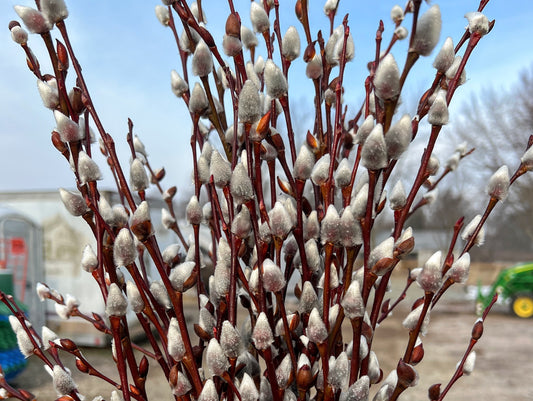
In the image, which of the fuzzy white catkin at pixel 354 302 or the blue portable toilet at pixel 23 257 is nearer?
the fuzzy white catkin at pixel 354 302

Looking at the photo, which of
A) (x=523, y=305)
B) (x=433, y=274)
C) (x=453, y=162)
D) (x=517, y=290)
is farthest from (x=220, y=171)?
(x=523, y=305)

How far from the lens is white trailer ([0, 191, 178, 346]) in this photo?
4.58 m

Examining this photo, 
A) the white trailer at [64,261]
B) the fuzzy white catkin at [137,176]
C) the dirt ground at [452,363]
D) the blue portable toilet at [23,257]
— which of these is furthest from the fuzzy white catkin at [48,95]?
the blue portable toilet at [23,257]

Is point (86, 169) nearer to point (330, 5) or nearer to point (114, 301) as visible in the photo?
point (114, 301)

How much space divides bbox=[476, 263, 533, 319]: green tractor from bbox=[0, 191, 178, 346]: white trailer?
15.2ft

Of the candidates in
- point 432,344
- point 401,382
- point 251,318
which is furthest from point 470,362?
point 432,344

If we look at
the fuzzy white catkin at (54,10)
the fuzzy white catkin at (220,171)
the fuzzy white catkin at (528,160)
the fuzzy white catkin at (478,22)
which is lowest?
the fuzzy white catkin at (528,160)

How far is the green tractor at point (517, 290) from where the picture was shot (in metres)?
5.96

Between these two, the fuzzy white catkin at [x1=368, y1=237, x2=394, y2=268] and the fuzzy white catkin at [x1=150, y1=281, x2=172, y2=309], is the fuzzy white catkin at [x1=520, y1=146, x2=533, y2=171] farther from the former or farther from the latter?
the fuzzy white catkin at [x1=150, y1=281, x2=172, y2=309]

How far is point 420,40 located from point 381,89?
6 centimetres

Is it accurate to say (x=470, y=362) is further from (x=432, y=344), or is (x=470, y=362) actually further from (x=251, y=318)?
(x=432, y=344)

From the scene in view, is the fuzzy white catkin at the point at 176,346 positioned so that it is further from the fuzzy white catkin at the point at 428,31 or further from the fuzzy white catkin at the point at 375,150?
the fuzzy white catkin at the point at 428,31

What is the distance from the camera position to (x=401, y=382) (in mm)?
492

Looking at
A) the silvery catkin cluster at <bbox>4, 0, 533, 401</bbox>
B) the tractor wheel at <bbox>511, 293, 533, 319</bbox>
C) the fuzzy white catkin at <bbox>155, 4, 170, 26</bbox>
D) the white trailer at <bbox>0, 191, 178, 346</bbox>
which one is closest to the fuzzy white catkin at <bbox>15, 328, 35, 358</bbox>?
the silvery catkin cluster at <bbox>4, 0, 533, 401</bbox>
